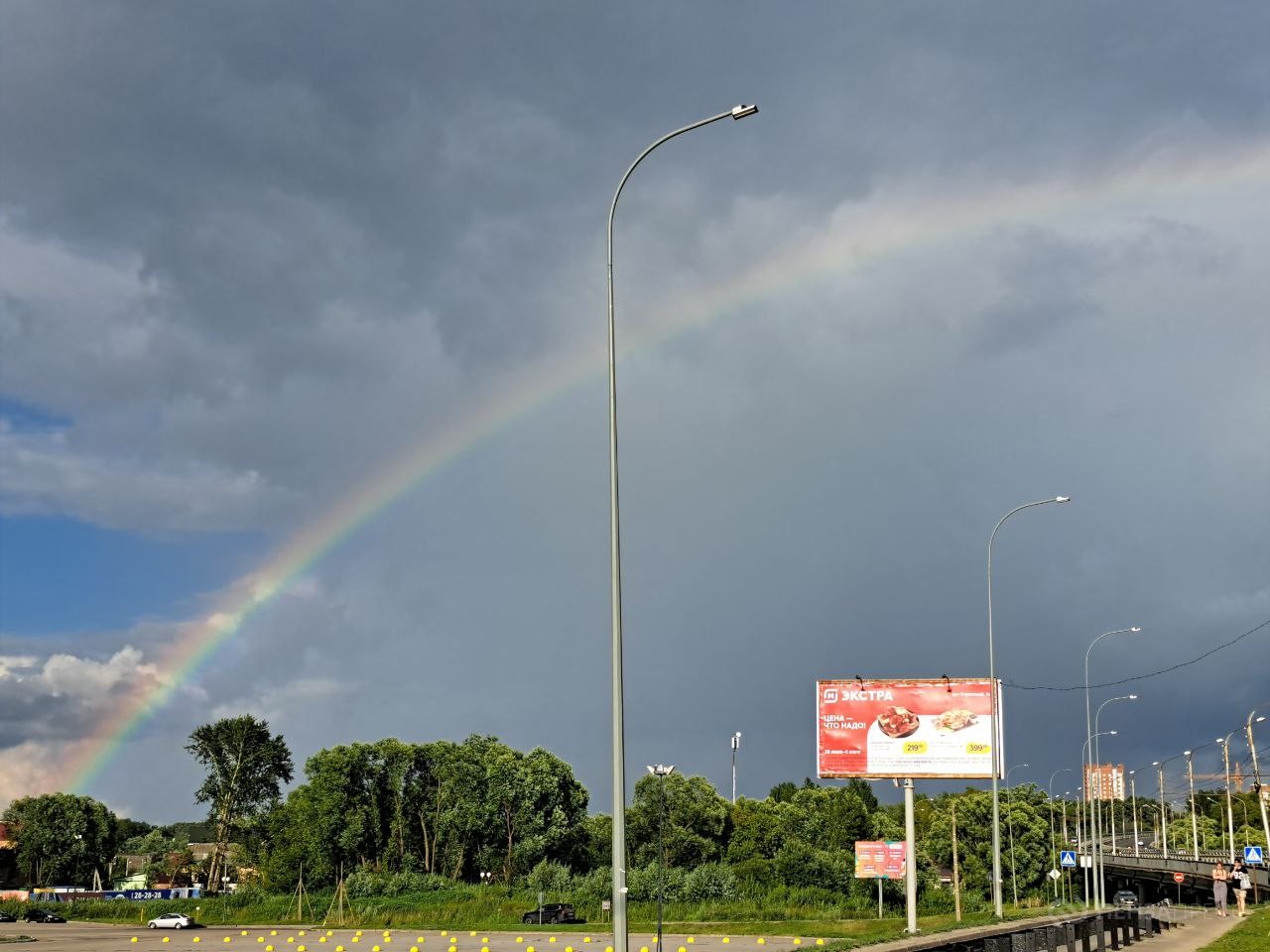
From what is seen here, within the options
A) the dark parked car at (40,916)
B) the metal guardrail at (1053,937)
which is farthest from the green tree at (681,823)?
the metal guardrail at (1053,937)

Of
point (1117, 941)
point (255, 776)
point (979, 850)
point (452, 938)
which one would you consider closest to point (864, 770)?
point (1117, 941)

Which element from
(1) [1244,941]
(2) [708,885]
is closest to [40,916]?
(2) [708,885]

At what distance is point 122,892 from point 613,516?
116037mm

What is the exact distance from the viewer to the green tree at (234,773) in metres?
133

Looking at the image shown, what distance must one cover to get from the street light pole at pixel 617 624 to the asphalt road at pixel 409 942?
27.3 metres

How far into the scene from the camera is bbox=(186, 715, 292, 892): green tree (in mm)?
132625

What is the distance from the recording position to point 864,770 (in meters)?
50.6

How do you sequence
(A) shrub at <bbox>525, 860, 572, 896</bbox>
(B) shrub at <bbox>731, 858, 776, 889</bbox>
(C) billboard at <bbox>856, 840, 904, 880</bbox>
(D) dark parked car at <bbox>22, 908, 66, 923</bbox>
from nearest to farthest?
(C) billboard at <bbox>856, 840, 904, 880</bbox> → (D) dark parked car at <bbox>22, 908, 66, 923</bbox> → (A) shrub at <bbox>525, 860, 572, 896</bbox> → (B) shrub at <bbox>731, 858, 776, 889</bbox>

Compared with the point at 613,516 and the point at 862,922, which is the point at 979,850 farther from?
the point at 613,516

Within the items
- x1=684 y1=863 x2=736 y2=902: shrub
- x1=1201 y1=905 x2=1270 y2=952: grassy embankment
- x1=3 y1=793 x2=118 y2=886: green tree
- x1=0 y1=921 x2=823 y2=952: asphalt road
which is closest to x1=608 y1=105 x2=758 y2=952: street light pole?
x1=1201 y1=905 x2=1270 y2=952: grassy embankment

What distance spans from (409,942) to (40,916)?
47327 mm

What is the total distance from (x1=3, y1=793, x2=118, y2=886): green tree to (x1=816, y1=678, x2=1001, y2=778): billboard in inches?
4442

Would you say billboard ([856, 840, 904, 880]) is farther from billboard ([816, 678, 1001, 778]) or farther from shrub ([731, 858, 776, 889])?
shrub ([731, 858, 776, 889])

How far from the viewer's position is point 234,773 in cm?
13312
